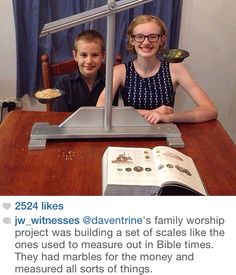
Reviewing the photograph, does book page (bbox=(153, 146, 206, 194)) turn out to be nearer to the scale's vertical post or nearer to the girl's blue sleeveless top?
the scale's vertical post

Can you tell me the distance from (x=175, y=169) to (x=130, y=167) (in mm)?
96

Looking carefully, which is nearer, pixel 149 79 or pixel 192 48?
pixel 149 79

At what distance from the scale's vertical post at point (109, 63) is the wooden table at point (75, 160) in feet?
0.20

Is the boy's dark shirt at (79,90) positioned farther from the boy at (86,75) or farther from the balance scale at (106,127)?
the balance scale at (106,127)

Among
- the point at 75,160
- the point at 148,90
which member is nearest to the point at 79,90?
the point at 148,90

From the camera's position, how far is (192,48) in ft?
7.64

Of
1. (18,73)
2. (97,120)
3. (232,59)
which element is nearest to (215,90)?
(232,59)

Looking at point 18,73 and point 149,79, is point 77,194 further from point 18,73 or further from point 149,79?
point 18,73

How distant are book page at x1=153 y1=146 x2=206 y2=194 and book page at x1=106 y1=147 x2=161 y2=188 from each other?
0.02m

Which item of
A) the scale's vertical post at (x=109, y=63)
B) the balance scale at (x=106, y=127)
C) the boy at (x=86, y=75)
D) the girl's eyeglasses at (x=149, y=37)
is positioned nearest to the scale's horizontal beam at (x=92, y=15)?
the scale's vertical post at (x=109, y=63)

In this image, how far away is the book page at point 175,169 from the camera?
0.74 metres
